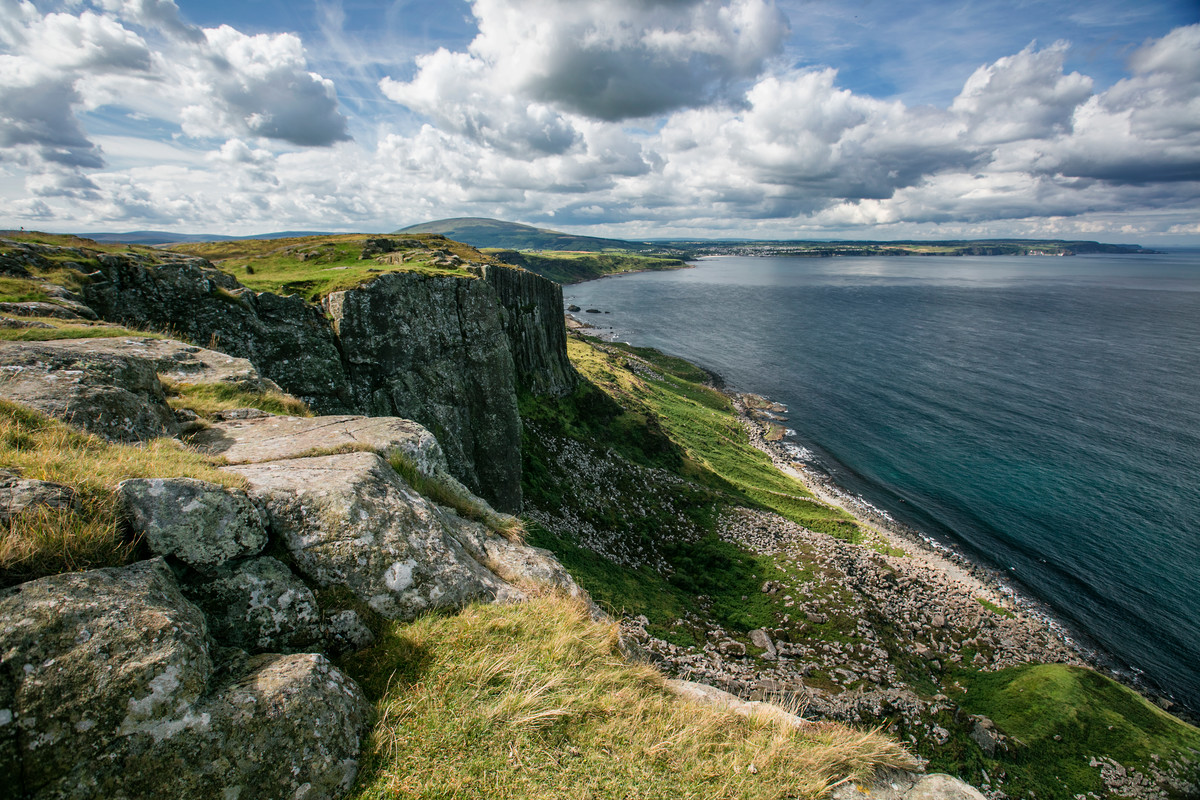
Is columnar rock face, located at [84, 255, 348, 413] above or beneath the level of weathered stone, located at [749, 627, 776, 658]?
above

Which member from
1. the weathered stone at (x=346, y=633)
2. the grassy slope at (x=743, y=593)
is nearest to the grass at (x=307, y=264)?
the grassy slope at (x=743, y=593)

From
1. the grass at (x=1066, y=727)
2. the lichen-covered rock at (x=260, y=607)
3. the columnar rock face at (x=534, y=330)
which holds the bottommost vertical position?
the grass at (x=1066, y=727)

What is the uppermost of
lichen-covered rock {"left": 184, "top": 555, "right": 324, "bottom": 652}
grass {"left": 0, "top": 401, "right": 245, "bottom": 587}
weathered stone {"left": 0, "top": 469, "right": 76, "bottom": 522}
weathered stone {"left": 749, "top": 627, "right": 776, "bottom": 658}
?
weathered stone {"left": 0, "top": 469, "right": 76, "bottom": 522}

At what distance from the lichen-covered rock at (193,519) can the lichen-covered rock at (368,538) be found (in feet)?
1.64

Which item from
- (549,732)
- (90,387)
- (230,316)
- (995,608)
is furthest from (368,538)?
(995,608)

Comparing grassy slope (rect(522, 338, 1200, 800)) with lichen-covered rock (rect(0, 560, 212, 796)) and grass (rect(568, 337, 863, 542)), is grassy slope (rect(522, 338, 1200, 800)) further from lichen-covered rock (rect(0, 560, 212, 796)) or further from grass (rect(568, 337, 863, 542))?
lichen-covered rock (rect(0, 560, 212, 796))

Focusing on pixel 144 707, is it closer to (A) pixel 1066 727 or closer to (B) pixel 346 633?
(B) pixel 346 633

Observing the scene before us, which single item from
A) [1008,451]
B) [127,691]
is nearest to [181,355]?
[127,691]

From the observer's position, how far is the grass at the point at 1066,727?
24.4 metres

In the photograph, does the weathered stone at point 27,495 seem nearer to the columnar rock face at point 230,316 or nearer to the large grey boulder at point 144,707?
the large grey boulder at point 144,707

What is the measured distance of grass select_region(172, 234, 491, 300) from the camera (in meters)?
26.5

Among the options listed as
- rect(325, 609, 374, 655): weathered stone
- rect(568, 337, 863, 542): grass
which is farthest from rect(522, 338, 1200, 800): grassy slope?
rect(325, 609, 374, 655): weathered stone

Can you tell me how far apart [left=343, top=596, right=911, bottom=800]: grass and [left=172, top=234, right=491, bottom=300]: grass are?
78.5 ft

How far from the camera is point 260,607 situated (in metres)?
6.17
